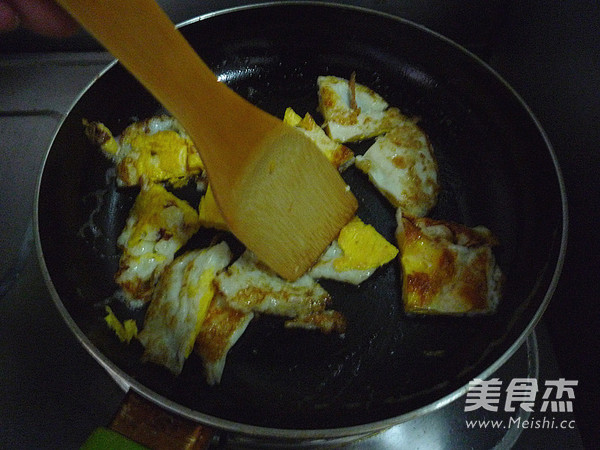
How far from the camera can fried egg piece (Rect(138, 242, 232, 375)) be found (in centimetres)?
97

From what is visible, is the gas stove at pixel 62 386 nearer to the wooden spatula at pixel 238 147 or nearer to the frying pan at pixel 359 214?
the frying pan at pixel 359 214

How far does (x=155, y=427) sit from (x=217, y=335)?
0.85 ft

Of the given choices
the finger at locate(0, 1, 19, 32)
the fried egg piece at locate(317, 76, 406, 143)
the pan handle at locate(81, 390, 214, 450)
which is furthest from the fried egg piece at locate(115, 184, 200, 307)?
the finger at locate(0, 1, 19, 32)

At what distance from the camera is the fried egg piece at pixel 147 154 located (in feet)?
3.96

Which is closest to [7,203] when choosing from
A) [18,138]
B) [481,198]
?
[18,138]

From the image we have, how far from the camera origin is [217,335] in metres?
1.00

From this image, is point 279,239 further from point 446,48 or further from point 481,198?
point 446,48

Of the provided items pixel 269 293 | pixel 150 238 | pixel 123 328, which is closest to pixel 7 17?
pixel 150 238

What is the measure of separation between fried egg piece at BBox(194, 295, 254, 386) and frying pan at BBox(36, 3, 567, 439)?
1.2 inches

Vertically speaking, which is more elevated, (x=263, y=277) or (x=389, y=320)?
(x=263, y=277)

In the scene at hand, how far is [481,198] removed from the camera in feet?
4.00

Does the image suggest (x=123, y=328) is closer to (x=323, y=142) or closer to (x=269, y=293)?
(x=269, y=293)

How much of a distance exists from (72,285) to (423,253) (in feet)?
2.76

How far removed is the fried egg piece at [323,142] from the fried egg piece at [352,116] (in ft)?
0.13
